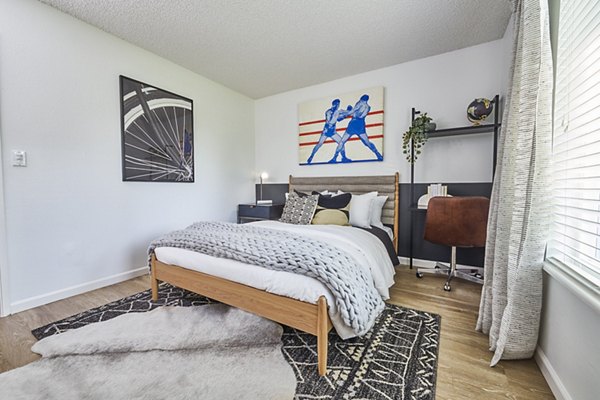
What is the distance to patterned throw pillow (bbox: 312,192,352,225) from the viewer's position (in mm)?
2850

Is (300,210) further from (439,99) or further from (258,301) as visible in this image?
(439,99)

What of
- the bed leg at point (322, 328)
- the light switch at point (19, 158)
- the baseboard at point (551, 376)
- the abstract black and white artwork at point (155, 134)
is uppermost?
the abstract black and white artwork at point (155, 134)

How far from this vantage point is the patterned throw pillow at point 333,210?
2.85 m

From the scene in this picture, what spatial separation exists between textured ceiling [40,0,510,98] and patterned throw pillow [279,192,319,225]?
5.52 feet

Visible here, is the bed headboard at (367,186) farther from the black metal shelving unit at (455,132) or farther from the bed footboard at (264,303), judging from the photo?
the bed footboard at (264,303)

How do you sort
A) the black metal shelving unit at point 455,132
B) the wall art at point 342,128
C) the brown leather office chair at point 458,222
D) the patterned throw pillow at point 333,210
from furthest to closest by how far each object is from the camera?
the wall art at point 342,128, the patterned throw pillow at point 333,210, the black metal shelving unit at point 455,132, the brown leather office chair at point 458,222

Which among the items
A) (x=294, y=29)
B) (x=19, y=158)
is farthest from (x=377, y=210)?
(x=19, y=158)

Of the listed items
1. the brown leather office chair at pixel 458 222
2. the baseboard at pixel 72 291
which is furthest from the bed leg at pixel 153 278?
the brown leather office chair at pixel 458 222

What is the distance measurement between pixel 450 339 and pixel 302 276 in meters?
1.11

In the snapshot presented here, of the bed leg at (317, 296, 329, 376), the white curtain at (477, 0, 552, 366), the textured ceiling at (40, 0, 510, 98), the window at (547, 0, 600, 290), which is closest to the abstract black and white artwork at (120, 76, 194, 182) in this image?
the textured ceiling at (40, 0, 510, 98)

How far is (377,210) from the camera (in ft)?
10.0

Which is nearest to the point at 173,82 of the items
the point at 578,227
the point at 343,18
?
the point at 343,18

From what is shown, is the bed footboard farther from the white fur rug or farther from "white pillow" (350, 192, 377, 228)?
"white pillow" (350, 192, 377, 228)

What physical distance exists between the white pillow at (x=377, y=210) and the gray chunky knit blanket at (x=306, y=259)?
1305mm
